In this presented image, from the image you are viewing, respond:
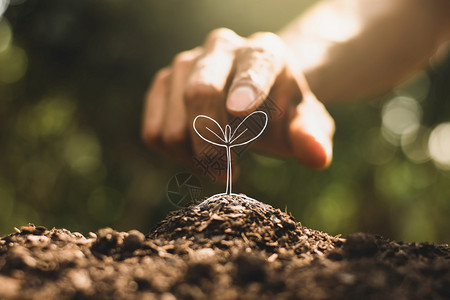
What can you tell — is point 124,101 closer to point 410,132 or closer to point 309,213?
point 309,213

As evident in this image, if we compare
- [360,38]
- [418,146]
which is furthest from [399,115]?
[360,38]

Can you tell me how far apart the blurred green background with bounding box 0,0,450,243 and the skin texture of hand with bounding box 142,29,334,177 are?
Answer: 6.51 ft

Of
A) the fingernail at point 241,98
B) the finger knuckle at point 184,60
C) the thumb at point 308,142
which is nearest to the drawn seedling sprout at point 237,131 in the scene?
the fingernail at point 241,98

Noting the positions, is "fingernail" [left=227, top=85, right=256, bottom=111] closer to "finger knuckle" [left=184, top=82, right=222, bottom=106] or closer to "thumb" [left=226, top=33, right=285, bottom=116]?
"thumb" [left=226, top=33, right=285, bottom=116]

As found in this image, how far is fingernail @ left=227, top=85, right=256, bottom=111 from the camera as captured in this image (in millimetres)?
1753

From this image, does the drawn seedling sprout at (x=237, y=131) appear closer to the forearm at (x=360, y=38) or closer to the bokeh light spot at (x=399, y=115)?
the forearm at (x=360, y=38)

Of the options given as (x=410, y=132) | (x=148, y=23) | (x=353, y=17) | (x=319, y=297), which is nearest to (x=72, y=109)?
(x=148, y=23)

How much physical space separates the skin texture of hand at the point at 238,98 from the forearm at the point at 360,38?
32.0 inches

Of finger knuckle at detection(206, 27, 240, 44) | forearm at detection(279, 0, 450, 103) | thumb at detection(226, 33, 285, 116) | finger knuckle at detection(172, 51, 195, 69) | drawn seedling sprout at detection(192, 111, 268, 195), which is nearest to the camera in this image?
drawn seedling sprout at detection(192, 111, 268, 195)

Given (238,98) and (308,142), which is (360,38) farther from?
(238,98)

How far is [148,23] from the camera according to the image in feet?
14.9

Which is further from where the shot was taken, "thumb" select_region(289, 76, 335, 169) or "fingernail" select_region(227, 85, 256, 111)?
"thumb" select_region(289, 76, 335, 169)

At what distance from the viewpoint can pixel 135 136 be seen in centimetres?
491

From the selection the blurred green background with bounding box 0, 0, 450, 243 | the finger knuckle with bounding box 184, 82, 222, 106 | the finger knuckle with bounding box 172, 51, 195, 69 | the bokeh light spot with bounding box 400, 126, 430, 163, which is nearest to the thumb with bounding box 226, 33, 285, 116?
the finger knuckle with bounding box 184, 82, 222, 106
